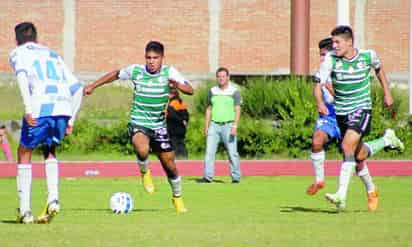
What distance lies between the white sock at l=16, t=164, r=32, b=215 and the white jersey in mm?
629

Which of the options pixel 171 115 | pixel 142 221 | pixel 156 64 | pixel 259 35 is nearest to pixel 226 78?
pixel 171 115

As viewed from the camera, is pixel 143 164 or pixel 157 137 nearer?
pixel 157 137

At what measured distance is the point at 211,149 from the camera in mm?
23516

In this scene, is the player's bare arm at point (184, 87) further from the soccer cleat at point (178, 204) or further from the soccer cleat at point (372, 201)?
the soccer cleat at point (372, 201)

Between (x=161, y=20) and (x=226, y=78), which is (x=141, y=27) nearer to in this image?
(x=161, y=20)

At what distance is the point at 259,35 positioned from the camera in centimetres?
4756

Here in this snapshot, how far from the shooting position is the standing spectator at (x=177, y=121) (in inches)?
1081

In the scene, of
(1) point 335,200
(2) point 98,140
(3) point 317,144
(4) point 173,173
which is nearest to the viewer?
(1) point 335,200

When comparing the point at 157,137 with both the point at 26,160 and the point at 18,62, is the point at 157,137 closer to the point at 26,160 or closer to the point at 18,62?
the point at 26,160

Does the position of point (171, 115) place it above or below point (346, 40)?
below

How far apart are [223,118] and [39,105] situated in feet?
35.3

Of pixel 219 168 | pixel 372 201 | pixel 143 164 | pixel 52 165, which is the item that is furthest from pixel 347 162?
pixel 219 168

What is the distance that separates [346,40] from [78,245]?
5.14 m

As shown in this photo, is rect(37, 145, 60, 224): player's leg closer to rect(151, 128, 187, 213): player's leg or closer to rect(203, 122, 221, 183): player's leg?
rect(151, 128, 187, 213): player's leg
